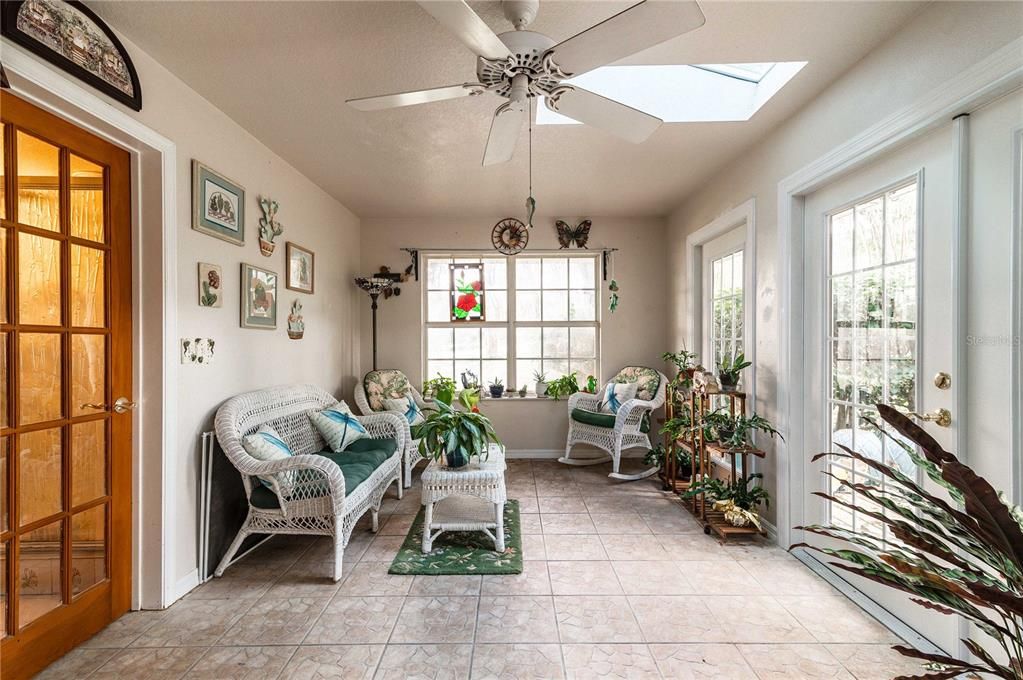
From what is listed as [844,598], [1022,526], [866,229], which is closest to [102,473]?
[1022,526]

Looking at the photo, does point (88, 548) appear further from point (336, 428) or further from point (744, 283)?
point (744, 283)

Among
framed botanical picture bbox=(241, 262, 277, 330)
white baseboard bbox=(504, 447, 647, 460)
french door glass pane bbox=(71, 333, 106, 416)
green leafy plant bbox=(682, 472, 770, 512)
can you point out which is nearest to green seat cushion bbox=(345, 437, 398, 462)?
framed botanical picture bbox=(241, 262, 277, 330)

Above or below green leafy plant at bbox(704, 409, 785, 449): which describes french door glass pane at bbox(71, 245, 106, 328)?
above

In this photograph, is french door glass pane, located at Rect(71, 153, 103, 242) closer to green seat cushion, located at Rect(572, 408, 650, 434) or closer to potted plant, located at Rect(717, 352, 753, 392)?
potted plant, located at Rect(717, 352, 753, 392)

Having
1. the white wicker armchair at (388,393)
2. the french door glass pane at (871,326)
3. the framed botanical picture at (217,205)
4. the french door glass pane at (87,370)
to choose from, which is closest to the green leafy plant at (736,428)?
the french door glass pane at (871,326)

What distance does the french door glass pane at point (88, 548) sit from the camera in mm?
1821

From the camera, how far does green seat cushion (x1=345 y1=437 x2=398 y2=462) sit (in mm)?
3016

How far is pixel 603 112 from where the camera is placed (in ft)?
5.92

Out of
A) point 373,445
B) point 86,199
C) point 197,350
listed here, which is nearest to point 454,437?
point 373,445

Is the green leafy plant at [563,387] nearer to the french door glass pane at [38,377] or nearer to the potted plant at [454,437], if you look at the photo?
the potted plant at [454,437]

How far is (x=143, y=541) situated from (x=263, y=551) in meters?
0.68

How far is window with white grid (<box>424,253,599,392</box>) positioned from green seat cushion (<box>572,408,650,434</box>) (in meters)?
0.59

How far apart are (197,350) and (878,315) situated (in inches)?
127

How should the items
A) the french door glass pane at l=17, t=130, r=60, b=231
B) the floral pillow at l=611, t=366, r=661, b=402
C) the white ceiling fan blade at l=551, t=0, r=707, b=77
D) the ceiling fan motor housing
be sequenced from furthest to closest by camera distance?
the floral pillow at l=611, t=366, r=661, b=402
the french door glass pane at l=17, t=130, r=60, b=231
the ceiling fan motor housing
the white ceiling fan blade at l=551, t=0, r=707, b=77
